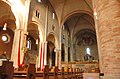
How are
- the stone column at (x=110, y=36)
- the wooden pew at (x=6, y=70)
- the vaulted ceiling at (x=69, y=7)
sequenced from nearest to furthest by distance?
the wooden pew at (x=6, y=70)
the stone column at (x=110, y=36)
the vaulted ceiling at (x=69, y=7)

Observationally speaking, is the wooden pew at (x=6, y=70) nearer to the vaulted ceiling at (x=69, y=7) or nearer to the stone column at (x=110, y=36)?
the stone column at (x=110, y=36)

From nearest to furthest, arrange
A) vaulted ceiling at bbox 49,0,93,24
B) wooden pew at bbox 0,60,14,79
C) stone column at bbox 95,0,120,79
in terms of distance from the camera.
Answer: wooden pew at bbox 0,60,14,79, stone column at bbox 95,0,120,79, vaulted ceiling at bbox 49,0,93,24

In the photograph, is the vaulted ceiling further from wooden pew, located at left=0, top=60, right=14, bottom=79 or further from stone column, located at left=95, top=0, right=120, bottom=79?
wooden pew, located at left=0, top=60, right=14, bottom=79

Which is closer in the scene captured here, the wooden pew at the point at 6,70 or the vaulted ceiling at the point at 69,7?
the wooden pew at the point at 6,70

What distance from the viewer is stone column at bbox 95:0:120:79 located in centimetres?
389

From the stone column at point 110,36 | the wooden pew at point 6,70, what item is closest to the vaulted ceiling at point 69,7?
the stone column at point 110,36

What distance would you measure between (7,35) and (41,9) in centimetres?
597

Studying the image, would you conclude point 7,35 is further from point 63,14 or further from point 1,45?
point 63,14

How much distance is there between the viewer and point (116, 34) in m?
4.04

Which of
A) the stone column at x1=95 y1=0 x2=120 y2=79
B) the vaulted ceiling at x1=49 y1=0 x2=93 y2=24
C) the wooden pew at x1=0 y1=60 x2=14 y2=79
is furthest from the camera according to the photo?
the vaulted ceiling at x1=49 y1=0 x2=93 y2=24

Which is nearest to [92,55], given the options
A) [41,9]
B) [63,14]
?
[63,14]

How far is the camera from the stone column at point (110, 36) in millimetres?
3893

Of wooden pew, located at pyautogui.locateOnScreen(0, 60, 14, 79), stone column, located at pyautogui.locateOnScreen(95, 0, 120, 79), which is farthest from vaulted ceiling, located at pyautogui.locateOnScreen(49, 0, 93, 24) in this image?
wooden pew, located at pyautogui.locateOnScreen(0, 60, 14, 79)

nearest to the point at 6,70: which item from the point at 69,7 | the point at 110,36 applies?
the point at 110,36
